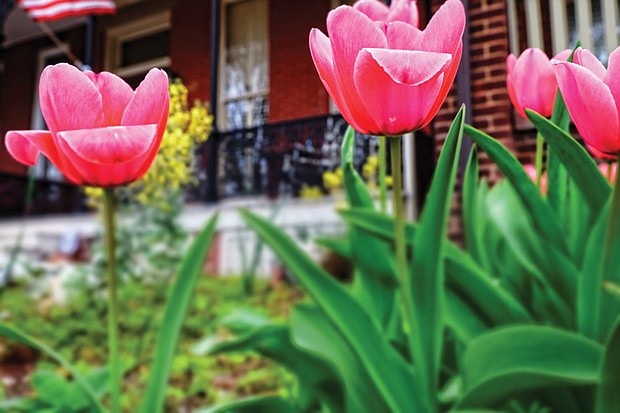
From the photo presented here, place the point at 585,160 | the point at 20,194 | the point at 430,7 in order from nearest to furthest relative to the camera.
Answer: the point at 585,160
the point at 430,7
the point at 20,194

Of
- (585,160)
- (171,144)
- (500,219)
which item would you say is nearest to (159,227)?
(500,219)

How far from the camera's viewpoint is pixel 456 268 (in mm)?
452

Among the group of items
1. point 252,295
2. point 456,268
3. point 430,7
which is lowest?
point 252,295

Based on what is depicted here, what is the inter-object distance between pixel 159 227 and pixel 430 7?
67.6 inches

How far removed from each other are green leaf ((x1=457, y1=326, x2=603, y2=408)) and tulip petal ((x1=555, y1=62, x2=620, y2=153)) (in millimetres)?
193

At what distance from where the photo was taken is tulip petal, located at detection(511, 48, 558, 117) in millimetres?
202

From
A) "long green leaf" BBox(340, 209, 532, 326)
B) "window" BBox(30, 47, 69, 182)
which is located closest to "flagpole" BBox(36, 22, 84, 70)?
"window" BBox(30, 47, 69, 182)

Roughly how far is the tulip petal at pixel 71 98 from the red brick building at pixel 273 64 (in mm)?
34

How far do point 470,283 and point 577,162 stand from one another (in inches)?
9.0

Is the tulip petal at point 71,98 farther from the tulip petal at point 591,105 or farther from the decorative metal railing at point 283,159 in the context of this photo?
the decorative metal railing at point 283,159

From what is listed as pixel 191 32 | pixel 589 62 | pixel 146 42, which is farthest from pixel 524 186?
pixel 146 42

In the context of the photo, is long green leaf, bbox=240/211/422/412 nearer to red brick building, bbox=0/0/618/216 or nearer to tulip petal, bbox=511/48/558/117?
red brick building, bbox=0/0/618/216

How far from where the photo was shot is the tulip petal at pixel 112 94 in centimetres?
15

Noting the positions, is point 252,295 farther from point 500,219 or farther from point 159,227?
point 500,219
